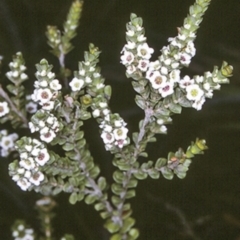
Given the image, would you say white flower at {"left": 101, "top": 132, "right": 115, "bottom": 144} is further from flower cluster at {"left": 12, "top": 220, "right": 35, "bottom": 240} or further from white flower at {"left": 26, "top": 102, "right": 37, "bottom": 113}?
flower cluster at {"left": 12, "top": 220, "right": 35, "bottom": 240}

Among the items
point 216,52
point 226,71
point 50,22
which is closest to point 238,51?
point 216,52

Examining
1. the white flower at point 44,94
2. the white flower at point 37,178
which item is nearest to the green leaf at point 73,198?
the white flower at point 37,178

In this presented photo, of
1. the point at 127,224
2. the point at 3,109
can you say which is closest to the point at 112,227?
the point at 127,224

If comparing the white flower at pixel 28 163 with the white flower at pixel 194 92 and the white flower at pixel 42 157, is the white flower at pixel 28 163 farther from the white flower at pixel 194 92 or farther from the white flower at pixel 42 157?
the white flower at pixel 194 92

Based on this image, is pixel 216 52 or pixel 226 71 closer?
pixel 226 71

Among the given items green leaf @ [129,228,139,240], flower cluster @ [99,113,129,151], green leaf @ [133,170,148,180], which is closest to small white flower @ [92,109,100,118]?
flower cluster @ [99,113,129,151]

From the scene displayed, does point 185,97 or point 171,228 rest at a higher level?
point 185,97

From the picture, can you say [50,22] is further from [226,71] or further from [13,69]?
[226,71]
